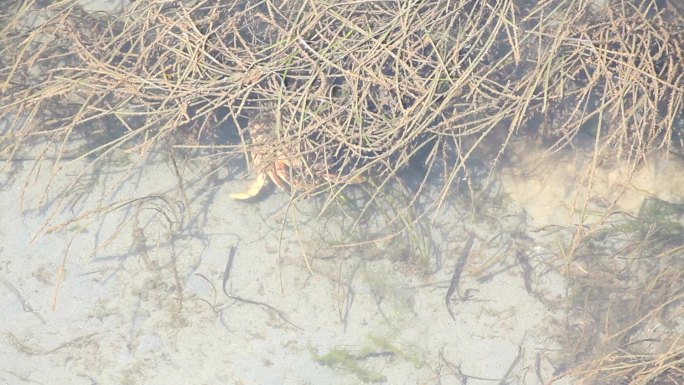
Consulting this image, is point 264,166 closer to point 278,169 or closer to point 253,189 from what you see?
point 278,169

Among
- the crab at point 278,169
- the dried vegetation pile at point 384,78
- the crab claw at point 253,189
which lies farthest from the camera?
the crab claw at point 253,189

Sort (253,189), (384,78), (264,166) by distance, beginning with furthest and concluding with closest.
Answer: (253,189), (264,166), (384,78)

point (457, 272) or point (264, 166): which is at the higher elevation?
point (264, 166)

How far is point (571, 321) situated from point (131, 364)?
282 centimetres

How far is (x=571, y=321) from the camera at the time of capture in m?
4.00

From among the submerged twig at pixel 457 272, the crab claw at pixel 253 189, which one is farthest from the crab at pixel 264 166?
the submerged twig at pixel 457 272

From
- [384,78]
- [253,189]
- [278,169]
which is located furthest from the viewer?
[253,189]

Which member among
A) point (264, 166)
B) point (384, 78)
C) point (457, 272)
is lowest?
point (457, 272)

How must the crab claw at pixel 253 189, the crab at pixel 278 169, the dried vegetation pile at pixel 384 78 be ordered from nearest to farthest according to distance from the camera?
1. the dried vegetation pile at pixel 384 78
2. the crab at pixel 278 169
3. the crab claw at pixel 253 189

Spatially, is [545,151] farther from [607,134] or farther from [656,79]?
[656,79]

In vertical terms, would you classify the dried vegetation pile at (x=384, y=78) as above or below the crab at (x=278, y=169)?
above

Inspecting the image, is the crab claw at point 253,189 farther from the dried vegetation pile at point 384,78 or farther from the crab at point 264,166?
the dried vegetation pile at point 384,78

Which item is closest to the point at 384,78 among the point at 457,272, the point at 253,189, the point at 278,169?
the point at 278,169

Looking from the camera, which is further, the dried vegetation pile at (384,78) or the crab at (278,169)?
the crab at (278,169)
